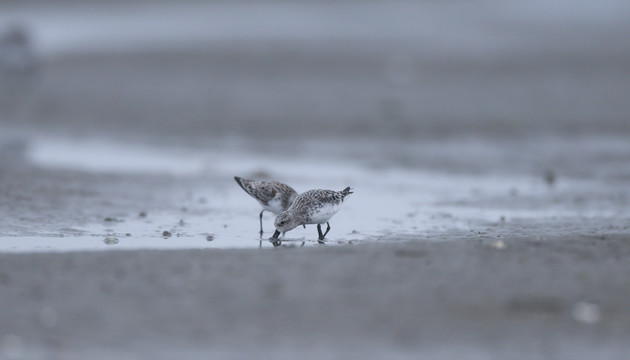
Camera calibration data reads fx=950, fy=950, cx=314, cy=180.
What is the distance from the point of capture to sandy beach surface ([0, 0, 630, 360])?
7195 millimetres

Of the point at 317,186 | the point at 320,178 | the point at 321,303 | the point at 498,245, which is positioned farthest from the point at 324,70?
the point at 321,303

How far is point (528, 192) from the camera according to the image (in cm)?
1531

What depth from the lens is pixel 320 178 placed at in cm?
1700

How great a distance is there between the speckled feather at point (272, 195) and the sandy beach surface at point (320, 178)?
0.33m

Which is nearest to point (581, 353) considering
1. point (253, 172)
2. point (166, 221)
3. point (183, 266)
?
point (183, 266)

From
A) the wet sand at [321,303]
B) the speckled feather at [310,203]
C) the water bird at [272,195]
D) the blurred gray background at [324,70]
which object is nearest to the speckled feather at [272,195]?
the water bird at [272,195]

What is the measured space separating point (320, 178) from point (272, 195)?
4.66 metres

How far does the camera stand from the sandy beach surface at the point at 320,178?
23.6ft

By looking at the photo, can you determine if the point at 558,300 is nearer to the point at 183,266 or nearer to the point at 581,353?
the point at 581,353

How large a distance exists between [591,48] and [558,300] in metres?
25.3

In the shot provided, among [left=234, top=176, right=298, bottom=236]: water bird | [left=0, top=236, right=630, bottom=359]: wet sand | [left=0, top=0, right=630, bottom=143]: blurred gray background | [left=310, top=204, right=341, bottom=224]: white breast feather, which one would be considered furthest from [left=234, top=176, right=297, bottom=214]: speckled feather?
[left=0, top=0, right=630, bottom=143]: blurred gray background

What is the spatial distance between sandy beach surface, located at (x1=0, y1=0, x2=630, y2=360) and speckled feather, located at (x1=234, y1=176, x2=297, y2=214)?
0.33 metres

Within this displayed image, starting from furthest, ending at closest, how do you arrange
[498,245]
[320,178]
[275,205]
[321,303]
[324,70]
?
[324,70]
[320,178]
[275,205]
[498,245]
[321,303]

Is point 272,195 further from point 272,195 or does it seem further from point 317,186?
point 317,186
